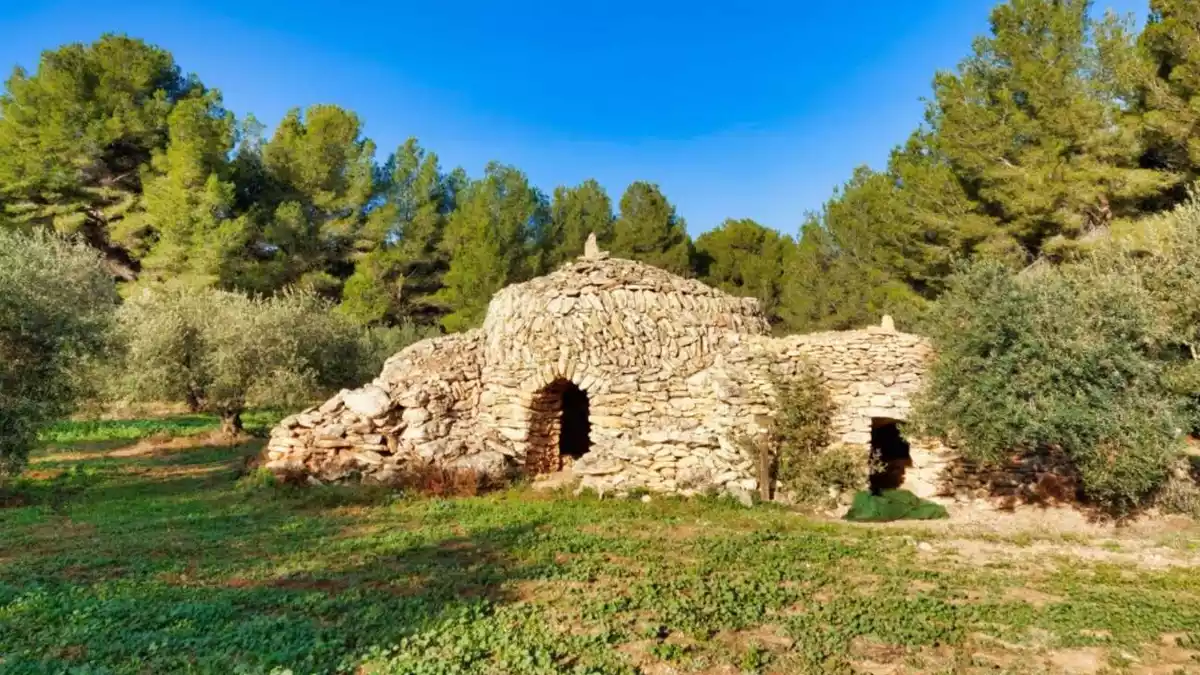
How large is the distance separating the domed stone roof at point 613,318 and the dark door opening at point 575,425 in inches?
75.3

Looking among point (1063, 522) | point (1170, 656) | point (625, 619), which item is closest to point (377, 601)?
point (625, 619)

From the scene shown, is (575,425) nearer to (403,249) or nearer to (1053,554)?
(1053,554)

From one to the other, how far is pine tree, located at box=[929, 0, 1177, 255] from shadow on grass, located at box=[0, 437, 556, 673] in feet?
53.6

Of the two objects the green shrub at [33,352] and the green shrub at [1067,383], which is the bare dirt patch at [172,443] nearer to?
the green shrub at [33,352]

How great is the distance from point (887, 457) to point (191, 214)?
28107 mm

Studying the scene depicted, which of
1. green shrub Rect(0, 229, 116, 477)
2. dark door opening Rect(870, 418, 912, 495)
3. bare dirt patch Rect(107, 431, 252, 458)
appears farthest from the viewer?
bare dirt patch Rect(107, 431, 252, 458)

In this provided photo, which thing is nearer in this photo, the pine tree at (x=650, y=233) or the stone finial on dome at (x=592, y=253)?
the stone finial on dome at (x=592, y=253)

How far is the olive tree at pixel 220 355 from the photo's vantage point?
56.7ft

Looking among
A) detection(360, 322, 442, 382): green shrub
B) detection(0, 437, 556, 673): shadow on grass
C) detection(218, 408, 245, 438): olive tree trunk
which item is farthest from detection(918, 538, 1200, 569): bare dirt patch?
detection(218, 408, 245, 438): olive tree trunk

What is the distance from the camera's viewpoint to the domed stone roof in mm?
13758

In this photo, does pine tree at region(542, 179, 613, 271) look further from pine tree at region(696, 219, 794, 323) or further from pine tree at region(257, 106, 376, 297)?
pine tree at region(257, 106, 376, 297)

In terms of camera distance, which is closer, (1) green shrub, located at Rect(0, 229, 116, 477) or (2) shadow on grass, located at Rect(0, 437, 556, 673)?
(2) shadow on grass, located at Rect(0, 437, 556, 673)

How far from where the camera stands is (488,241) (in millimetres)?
31016

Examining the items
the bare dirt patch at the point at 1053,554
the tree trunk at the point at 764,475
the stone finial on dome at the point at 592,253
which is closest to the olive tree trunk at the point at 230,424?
the stone finial on dome at the point at 592,253
